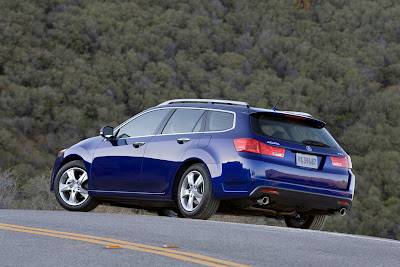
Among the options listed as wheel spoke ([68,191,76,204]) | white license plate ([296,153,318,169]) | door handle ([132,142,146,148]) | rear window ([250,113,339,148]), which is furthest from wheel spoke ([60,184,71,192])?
white license plate ([296,153,318,169])

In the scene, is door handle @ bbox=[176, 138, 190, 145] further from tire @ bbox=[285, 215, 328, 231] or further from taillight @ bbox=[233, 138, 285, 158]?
tire @ bbox=[285, 215, 328, 231]

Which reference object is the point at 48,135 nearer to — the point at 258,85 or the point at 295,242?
the point at 258,85

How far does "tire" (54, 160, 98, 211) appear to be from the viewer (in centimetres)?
1320

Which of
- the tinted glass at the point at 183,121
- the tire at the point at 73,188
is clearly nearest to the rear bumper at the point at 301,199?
the tinted glass at the point at 183,121

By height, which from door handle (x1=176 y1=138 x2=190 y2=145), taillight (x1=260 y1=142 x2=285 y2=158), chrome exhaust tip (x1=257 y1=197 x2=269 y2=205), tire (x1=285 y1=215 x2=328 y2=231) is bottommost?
tire (x1=285 y1=215 x2=328 y2=231)

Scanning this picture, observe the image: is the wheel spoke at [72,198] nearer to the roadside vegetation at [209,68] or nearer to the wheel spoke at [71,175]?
the wheel spoke at [71,175]

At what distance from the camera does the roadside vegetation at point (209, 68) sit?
45.1 m

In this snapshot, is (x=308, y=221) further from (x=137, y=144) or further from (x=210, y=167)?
(x=137, y=144)

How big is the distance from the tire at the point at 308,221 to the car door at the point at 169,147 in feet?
6.90

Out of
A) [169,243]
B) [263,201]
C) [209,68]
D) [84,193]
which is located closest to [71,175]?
[84,193]

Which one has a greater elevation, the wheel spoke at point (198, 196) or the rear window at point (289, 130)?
the rear window at point (289, 130)

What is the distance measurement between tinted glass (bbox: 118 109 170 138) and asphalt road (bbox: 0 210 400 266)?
6.55ft

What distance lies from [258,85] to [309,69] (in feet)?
21.3

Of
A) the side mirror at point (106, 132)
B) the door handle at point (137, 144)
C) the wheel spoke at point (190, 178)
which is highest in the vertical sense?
the side mirror at point (106, 132)
